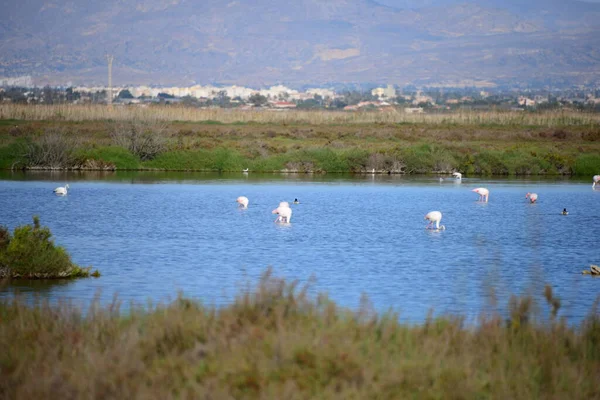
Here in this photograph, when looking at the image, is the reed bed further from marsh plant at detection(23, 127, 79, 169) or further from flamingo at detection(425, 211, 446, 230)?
flamingo at detection(425, 211, 446, 230)

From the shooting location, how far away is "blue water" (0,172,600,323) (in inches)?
573

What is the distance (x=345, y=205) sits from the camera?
97.0ft

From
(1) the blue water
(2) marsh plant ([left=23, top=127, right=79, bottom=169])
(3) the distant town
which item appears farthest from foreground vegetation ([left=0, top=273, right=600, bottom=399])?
(3) the distant town

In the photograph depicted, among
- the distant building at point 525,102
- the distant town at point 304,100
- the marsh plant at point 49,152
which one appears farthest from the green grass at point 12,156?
the distant building at point 525,102

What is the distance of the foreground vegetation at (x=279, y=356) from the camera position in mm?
6617

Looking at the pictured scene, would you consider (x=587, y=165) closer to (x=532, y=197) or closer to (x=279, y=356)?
(x=532, y=197)

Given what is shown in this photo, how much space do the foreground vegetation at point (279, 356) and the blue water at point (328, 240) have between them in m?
1.10

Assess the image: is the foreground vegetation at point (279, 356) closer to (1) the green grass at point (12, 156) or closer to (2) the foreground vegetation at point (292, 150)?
(2) the foreground vegetation at point (292, 150)

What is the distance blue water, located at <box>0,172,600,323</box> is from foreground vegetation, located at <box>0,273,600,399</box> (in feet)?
3.61

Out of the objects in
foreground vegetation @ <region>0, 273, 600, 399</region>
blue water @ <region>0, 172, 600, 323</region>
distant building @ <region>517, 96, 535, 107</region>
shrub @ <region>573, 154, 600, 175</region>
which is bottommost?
blue water @ <region>0, 172, 600, 323</region>

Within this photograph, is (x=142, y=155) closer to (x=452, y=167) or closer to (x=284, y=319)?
(x=452, y=167)

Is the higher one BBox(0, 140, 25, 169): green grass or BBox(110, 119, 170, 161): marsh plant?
BBox(110, 119, 170, 161): marsh plant

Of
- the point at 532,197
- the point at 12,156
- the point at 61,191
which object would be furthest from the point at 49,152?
the point at 532,197

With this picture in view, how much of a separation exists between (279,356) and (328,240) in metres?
14.5
